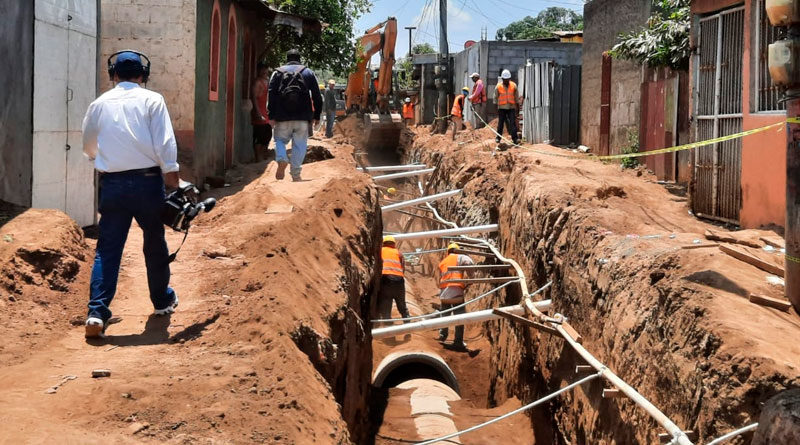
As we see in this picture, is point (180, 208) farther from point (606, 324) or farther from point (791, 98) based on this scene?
point (606, 324)

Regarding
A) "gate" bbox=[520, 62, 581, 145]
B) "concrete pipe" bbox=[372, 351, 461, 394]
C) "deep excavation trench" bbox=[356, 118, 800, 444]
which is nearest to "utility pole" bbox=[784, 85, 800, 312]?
Result: "deep excavation trench" bbox=[356, 118, 800, 444]

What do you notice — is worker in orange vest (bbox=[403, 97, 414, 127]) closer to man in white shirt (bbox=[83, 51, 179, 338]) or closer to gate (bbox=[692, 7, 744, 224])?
gate (bbox=[692, 7, 744, 224])

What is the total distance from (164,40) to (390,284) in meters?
5.35

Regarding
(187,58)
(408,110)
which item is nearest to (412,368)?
(187,58)

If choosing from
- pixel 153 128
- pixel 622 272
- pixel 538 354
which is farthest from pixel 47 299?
pixel 538 354

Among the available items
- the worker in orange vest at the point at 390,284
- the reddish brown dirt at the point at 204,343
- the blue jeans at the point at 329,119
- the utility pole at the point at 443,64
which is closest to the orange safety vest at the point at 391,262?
the worker in orange vest at the point at 390,284

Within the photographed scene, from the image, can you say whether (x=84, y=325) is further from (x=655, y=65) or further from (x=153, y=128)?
(x=655, y=65)

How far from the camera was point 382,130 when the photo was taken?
2998cm

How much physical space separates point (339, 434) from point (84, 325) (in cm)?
216

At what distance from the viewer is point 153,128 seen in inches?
237

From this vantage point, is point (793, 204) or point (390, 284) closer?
point (793, 204)

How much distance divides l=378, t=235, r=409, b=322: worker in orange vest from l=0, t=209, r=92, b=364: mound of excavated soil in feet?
23.5

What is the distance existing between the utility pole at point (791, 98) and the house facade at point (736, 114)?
2.75 meters

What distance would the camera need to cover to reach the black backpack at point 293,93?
502 inches
